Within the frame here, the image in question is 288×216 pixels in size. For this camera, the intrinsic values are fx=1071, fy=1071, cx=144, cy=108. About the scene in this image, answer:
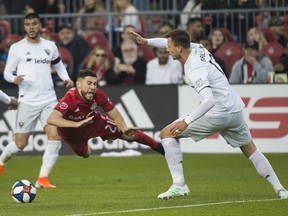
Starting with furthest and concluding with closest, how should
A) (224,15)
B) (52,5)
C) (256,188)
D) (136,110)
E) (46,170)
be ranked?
(52,5) < (224,15) < (136,110) < (46,170) < (256,188)

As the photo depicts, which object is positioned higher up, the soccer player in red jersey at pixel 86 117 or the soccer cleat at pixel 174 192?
the soccer player in red jersey at pixel 86 117

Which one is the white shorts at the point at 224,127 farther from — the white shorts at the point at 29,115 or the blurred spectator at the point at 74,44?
the blurred spectator at the point at 74,44

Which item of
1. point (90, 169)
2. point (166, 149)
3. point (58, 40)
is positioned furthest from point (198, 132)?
point (58, 40)

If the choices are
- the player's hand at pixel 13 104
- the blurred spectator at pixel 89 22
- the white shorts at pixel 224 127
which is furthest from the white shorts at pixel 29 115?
the blurred spectator at pixel 89 22

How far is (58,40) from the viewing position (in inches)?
918

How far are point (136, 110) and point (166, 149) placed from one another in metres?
7.64

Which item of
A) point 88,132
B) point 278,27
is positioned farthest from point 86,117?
point 278,27

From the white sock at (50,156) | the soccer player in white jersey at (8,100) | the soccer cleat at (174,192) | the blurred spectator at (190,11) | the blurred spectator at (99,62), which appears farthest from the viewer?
the blurred spectator at (190,11)

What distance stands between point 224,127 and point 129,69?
907 centimetres

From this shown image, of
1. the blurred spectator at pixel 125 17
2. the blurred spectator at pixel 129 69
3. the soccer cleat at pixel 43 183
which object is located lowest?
the soccer cleat at pixel 43 183

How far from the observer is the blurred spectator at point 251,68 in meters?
20.9

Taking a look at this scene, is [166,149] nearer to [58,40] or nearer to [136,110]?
[136,110]

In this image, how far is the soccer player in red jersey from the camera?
46.5ft

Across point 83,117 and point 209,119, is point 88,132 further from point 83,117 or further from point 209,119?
point 209,119
